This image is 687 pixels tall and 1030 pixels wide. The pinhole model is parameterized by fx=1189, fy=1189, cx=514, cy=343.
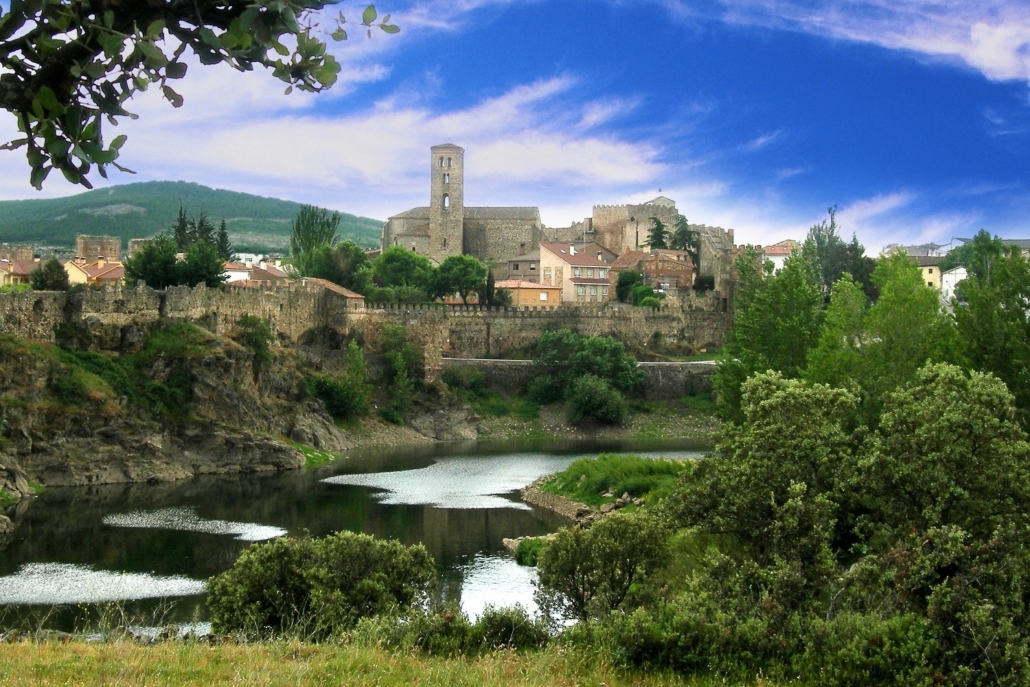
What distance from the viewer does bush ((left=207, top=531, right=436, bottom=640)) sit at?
21125 millimetres

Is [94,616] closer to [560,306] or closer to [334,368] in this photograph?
[334,368]

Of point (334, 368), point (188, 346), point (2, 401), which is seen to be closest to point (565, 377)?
point (334, 368)

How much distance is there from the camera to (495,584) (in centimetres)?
3064

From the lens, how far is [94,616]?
26.6 m

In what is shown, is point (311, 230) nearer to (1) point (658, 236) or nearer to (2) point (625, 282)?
(2) point (625, 282)

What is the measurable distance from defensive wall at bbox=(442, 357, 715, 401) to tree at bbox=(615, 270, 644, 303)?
13807 mm

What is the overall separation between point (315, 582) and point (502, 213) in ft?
321

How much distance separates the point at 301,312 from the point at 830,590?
207ft

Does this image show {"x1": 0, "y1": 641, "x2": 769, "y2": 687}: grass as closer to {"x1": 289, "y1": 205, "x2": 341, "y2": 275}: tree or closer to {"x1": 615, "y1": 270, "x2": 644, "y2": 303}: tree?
{"x1": 615, "y1": 270, "x2": 644, "y2": 303}: tree

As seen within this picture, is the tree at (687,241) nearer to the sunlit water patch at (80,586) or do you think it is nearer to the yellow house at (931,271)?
the yellow house at (931,271)

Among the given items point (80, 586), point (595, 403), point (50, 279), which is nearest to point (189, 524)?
point (80, 586)

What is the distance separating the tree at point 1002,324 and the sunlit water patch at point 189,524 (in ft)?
72.6

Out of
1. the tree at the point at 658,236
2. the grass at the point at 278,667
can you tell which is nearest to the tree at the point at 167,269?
the tree at the point at 658,236

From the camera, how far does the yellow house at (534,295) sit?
325 ft
